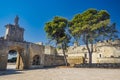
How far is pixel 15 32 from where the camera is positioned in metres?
26.1

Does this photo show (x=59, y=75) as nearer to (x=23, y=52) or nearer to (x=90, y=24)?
(x=23, y=52)

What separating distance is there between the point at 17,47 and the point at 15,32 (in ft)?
8.94

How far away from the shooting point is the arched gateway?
23.4 metres

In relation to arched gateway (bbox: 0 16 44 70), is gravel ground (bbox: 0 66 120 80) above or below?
below

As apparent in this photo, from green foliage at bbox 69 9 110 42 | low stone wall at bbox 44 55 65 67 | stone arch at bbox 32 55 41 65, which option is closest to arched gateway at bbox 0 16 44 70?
stone arch at bbox 32 55 41 65

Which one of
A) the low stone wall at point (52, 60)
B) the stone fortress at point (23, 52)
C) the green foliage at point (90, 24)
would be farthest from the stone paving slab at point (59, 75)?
the low stone wall at point (52, 60)

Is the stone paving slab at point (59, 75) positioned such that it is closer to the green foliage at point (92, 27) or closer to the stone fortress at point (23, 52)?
the stone fortress at point (23, 52)

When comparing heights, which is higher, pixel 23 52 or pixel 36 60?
pixel 23 52

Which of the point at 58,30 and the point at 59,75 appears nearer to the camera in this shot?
the point at 59,75

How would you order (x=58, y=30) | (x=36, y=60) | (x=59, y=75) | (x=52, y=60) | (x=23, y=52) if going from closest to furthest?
(x=59, y=75) → (x=23, y=52) → (x=36, y=60) → (x=58, y=30) → (x=52, y=60)

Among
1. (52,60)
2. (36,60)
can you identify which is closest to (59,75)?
(36,60)

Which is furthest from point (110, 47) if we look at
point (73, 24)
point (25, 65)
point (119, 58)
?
point (25, 65)

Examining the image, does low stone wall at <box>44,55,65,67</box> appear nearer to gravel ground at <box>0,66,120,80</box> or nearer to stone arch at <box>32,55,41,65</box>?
stone arch at <box>32,55,41,65</box>

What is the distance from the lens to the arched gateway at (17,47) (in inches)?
920
